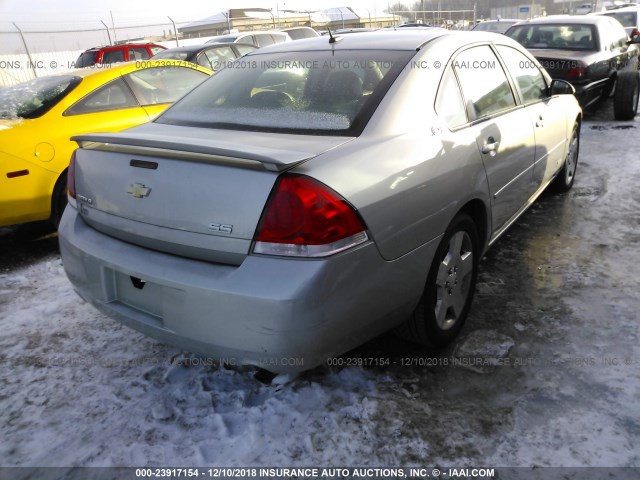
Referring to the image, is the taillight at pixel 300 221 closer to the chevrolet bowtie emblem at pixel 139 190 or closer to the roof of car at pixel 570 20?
the chevrolet bowtie emblem at pixel 139 190

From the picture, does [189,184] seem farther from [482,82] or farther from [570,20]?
[570,20]

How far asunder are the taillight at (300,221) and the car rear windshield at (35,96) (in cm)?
328

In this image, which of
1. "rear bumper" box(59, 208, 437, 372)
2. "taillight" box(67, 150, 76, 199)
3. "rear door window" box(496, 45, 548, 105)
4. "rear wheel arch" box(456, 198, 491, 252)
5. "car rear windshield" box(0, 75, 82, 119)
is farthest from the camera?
"car rear windshield" box(0, 75, 82, 119)

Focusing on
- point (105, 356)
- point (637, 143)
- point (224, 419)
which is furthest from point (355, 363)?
point (637, 143)

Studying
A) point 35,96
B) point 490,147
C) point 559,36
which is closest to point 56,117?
point 35,96

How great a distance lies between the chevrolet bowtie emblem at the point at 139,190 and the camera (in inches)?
84.0

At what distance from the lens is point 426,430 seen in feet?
7.01

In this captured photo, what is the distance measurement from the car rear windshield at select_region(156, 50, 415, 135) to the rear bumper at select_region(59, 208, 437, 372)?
0.68 m

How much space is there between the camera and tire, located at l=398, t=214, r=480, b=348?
2447mm

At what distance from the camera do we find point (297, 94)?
8.76 ft

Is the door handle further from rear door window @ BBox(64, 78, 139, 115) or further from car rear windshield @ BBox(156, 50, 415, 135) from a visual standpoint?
rear door window @ BBox(64, 78, 139, 115)

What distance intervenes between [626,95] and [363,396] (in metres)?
7.58

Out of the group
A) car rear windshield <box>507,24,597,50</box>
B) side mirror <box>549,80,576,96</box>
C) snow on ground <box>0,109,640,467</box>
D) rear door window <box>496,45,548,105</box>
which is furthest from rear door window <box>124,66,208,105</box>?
car rear windshield <box>507,24,597,50</box>

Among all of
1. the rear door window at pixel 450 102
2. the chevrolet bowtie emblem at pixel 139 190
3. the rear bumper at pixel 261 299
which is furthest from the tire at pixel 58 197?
the rear door window at pixel 450 102
